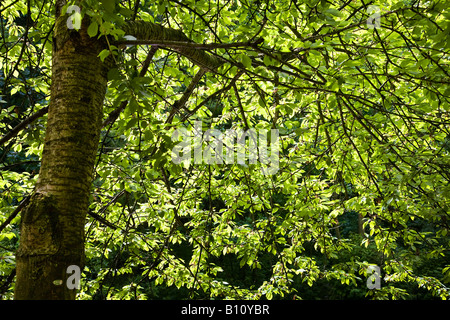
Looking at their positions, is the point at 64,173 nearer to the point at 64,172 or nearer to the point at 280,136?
the point at 64,172

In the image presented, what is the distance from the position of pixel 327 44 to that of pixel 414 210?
7.03ft


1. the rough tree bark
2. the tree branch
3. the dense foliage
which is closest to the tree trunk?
the rough tree bark

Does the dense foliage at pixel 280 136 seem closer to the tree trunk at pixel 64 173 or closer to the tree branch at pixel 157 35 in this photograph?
the tree branch at pixel 157 35

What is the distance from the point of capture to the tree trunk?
1199 mm

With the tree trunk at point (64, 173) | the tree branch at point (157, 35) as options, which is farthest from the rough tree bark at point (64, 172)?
the tree branch at point (157, 35)

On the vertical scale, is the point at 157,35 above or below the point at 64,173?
above

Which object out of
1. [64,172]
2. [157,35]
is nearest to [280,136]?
[157,35]

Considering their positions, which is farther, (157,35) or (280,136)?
(280,136)

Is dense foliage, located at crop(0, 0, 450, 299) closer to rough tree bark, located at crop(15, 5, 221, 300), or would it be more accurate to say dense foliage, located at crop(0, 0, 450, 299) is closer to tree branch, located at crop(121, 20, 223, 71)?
tree branch, located at crop(121, 20, 223, 71)

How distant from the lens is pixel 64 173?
1349 mm

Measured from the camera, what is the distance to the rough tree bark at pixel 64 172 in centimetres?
120
